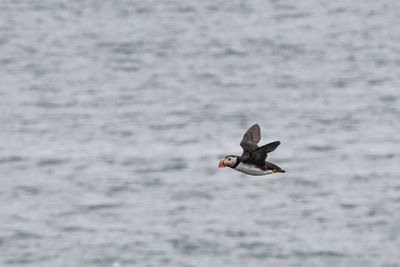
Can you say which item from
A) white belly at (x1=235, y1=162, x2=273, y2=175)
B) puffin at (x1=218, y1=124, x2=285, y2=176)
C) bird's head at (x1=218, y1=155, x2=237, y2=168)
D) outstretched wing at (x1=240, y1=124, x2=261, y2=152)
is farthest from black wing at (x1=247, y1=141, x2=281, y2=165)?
outstretched wing at (x1=240, y1=124, x2=261, y2=152)

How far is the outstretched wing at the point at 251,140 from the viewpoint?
34.0 feet

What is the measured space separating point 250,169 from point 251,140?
1.56 metres

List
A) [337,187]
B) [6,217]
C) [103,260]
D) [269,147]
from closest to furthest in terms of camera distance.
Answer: [269,147], [103,260], [6,217], [337,187]

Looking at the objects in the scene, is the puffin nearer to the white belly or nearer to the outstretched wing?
the white belly

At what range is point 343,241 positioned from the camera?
563 ft

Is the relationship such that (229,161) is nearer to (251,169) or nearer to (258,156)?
(251,169)

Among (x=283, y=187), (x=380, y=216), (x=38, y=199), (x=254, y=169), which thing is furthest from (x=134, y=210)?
(x=254, y=169)

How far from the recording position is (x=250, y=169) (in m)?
9.38

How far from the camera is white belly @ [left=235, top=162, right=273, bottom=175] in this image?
364 inches

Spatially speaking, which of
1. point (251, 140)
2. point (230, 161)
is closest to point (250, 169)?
point (230, 161)

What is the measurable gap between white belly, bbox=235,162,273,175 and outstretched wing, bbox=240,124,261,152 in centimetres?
61

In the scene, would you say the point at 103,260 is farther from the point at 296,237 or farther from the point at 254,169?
the point at 254,169

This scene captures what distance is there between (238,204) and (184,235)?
2243 cm

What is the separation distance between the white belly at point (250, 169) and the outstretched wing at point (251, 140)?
610 millimetres
